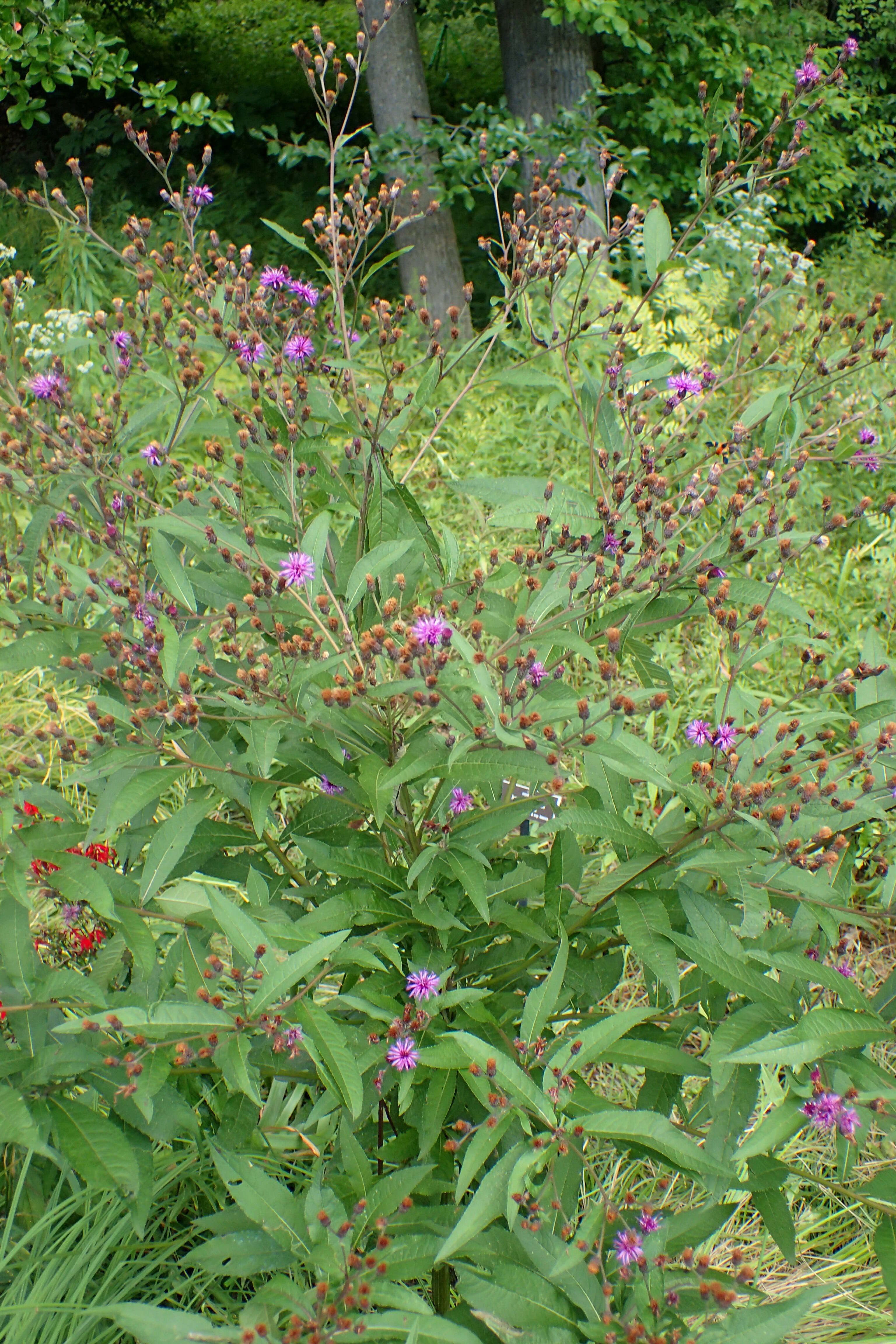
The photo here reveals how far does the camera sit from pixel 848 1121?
1.24 meters

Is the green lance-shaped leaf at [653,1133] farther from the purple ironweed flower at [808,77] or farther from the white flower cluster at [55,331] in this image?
the white flower cluster at [55,331]

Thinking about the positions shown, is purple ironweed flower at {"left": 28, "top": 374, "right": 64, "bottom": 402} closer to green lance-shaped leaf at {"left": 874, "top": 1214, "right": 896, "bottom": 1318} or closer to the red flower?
the red flower

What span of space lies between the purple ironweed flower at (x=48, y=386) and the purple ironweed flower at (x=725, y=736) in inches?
48.7

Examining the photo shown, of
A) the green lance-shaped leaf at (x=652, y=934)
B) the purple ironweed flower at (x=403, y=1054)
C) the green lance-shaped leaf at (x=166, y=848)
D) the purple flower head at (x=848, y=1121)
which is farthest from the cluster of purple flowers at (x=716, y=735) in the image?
the green lance-shaped leaf at (x=166, y=848)

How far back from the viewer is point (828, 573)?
4422 millimetres

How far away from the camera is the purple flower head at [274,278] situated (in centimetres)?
189

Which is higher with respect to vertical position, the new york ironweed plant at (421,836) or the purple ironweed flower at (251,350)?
the purple ironweed flower at (251,350)

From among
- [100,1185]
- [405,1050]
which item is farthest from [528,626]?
[100,1185]

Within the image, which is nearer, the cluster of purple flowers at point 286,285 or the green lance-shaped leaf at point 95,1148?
the green lance-shaped leaf at point 95,1148

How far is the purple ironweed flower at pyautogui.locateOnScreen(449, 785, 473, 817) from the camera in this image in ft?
5.21

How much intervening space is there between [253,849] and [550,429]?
385 centimetres

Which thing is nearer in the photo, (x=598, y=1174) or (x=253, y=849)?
(x=253, y=849)

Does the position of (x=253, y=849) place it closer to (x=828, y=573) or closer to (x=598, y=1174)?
(x=598, y=1174)

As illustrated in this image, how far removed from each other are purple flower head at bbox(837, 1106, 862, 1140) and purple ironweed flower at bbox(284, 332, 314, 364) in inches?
56.0
